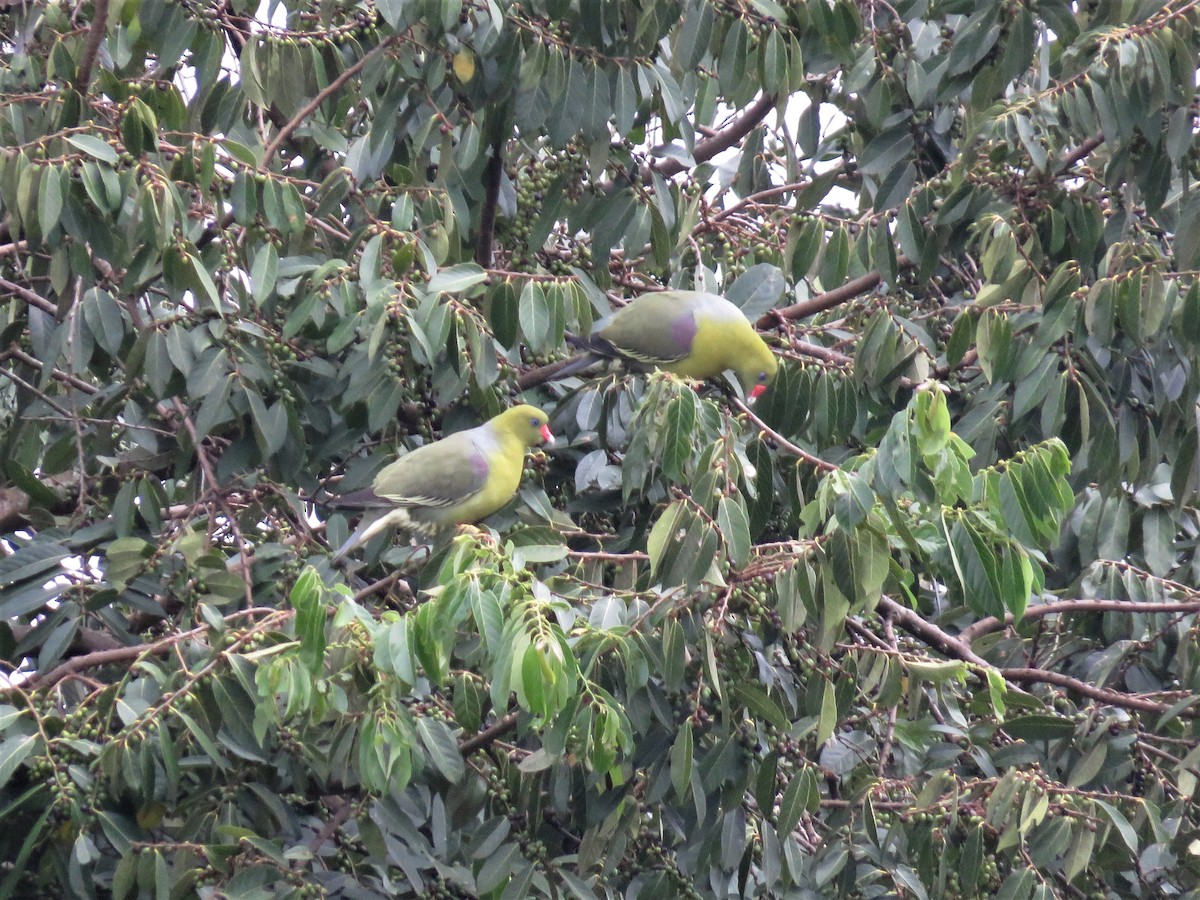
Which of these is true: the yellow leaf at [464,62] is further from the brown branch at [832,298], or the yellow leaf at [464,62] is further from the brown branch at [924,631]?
the brown branch at [924,631]

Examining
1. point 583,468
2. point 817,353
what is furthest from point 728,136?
point 583,468

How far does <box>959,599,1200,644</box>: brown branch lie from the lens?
424 cm

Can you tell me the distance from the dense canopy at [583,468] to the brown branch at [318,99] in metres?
0.06

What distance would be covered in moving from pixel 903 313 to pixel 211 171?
236 cm

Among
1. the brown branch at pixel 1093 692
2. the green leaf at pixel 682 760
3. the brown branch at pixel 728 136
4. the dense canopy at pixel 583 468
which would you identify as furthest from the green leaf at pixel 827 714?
the brown branch at pixel 728 136

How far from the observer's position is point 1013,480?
10.1 ft

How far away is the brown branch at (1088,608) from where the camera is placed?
→ 4.24 metres

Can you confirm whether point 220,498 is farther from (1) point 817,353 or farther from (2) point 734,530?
(1) point 817,353

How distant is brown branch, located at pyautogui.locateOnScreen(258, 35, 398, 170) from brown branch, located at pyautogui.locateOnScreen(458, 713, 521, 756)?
180 centimetres

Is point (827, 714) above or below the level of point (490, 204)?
below

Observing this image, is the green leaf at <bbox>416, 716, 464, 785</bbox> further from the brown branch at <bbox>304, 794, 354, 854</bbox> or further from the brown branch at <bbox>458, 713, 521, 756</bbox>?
the brown branch at <bbox>304, 794, 354, 854</bbox>

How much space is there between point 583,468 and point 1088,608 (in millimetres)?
1620

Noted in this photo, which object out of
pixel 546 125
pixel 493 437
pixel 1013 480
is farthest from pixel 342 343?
pixel 1013 480

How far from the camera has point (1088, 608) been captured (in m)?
4.48
